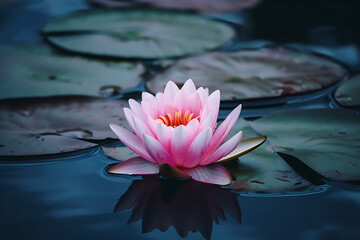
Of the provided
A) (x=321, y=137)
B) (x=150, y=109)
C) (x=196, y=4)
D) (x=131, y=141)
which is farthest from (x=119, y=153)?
(x=196, y=4)

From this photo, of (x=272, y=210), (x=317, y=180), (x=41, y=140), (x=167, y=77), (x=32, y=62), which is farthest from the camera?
(x=32, y=62)

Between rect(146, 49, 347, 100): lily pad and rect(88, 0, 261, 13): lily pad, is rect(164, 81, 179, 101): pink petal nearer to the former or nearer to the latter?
rect(146, 49, 347, 100): lily pad

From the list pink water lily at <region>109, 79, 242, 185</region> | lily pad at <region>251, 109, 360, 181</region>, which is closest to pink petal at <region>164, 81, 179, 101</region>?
pink water lily at <region>109, 79, 242, 185</region>

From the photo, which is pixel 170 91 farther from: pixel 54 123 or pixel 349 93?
pixel 349 93

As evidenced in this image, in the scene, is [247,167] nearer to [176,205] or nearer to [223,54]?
[176,205]

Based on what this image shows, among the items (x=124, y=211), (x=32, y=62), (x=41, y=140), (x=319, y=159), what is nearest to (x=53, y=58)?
(x=32, y=62)

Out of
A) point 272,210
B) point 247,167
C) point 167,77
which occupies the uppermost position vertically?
point 167,77

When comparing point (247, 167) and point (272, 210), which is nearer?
point (272, 210)

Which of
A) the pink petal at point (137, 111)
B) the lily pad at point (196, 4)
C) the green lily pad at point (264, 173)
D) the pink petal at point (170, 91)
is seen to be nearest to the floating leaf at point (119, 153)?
the pink petal at point (137, 111)
